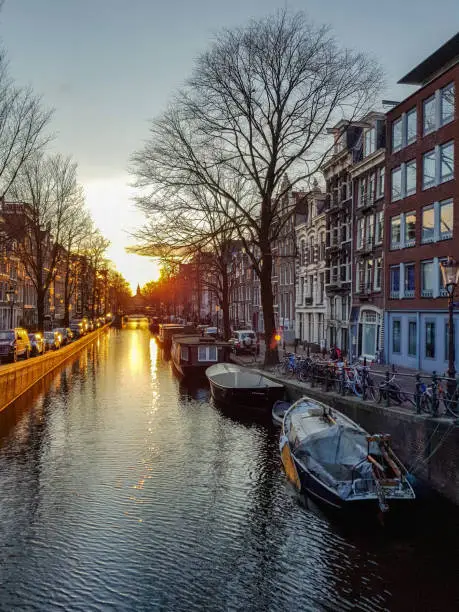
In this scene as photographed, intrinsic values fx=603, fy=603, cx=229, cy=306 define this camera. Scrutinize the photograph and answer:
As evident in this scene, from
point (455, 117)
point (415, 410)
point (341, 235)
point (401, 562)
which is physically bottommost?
point (401, 562)

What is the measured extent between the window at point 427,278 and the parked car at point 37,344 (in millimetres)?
29476

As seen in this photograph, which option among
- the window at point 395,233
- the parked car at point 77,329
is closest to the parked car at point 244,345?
the window at point 395,233

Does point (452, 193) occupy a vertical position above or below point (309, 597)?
above

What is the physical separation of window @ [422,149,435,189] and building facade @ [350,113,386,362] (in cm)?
532

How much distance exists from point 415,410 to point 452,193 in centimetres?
1617

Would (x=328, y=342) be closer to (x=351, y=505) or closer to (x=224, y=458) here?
(x=224, y=458)

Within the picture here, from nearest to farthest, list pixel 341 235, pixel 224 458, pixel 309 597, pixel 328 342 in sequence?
1. pixel 309 597
2. pixel 224 458
3. pixel 341 235
4. pixel 328 342

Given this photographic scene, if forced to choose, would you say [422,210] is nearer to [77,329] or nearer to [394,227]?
[394,227]

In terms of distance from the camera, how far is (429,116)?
32000 millimetres

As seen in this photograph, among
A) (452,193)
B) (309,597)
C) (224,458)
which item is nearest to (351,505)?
(309,597)

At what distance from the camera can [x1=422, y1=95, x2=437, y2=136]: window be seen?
1239 inches

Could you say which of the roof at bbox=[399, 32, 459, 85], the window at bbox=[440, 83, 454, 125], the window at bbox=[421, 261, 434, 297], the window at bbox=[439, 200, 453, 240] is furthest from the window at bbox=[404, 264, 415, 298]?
the roof at bbox=[399, 32, 459, 85]

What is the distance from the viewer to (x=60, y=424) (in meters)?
25.4

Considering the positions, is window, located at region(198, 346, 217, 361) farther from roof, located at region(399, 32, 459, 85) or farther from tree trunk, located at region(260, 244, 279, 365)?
roof, located at region(399, 32, 459, 85)
